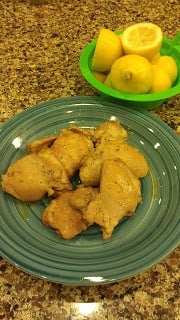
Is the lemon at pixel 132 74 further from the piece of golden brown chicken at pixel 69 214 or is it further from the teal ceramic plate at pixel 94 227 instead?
the piece of golden brown chicken at pixel 69 214

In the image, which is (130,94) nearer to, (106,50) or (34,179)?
(106,50)

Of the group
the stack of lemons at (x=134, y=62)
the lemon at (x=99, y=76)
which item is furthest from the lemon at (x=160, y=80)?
the lemon at (x=99, y=76)

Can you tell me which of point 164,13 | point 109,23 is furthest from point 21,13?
point 164,13

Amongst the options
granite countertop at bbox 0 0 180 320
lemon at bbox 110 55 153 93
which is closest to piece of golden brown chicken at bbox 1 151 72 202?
granite countertop at bbox 0 0 180 320

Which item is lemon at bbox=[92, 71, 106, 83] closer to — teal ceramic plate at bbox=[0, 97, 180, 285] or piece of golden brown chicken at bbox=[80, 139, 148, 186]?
teal ceramic plate at bbox=[0, 97, 180, 285]

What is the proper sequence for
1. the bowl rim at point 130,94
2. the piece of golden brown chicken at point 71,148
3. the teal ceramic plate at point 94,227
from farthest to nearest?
the bowl rim at point 130,94
the piece of golden brown chicken at point 71,148
the teal ceramic plate at point 94,227

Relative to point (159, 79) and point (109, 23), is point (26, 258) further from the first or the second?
point (109, 23)
